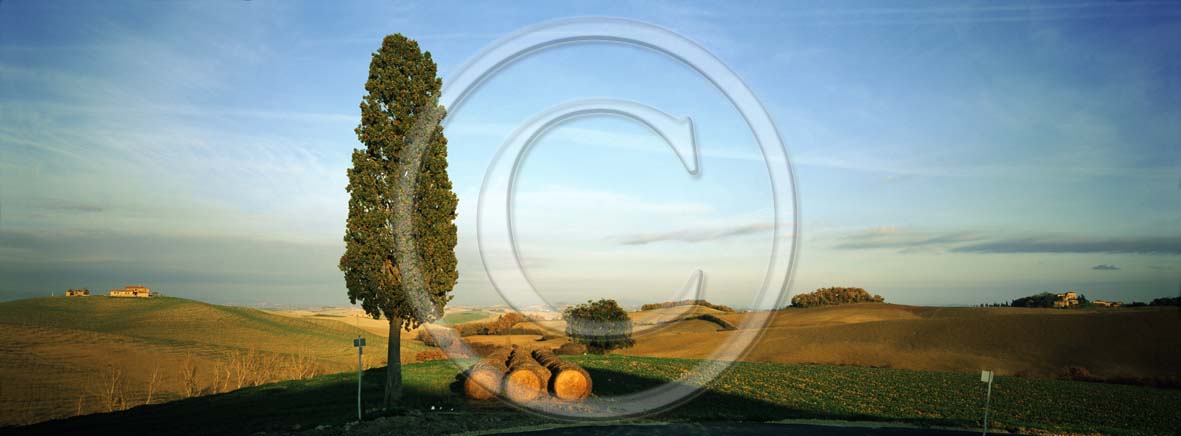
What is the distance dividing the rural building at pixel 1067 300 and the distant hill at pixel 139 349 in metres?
89.4

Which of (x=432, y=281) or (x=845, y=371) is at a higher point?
(x=432, y=281)

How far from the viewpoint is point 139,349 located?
4384 centimetres

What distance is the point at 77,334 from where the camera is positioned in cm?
4553

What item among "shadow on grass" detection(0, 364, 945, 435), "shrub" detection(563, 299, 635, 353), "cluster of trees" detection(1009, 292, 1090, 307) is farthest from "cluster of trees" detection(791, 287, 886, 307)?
"shadow on grass" detection(0, 364, 945, 435)

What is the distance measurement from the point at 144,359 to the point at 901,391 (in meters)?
42.7

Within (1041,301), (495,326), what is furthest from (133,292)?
(1041,301)

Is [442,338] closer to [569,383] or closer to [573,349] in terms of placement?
[573,349]

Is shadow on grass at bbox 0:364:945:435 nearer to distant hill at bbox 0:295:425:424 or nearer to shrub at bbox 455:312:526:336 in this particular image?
distant hill at bbox 0:295:425:424

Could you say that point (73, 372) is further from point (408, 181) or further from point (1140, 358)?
point (1140, 358)

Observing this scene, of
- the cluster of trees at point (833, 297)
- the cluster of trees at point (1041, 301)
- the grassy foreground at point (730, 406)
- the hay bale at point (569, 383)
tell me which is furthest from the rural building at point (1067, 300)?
the hay bale at point (569, 383)

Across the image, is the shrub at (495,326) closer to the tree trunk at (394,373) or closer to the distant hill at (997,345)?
the distant hill at (997,345)

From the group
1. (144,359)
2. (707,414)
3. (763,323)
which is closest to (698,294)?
(707,414)

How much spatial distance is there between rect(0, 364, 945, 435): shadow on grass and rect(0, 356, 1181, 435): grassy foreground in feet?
0.13

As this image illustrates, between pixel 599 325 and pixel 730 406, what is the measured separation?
3159 cm
